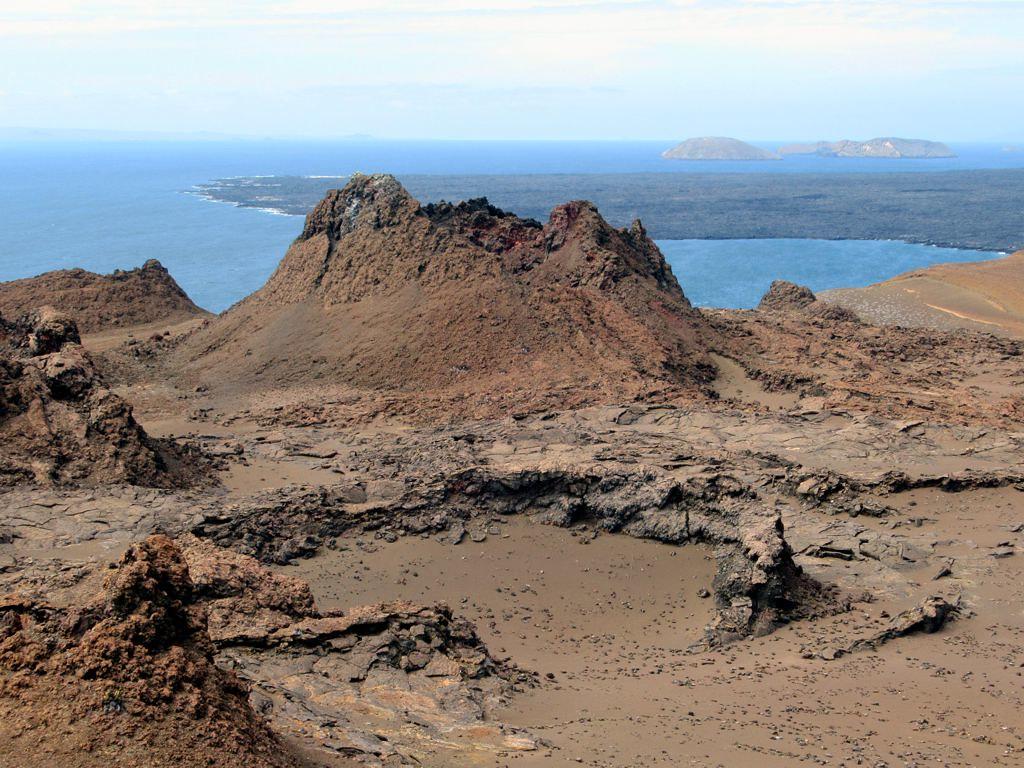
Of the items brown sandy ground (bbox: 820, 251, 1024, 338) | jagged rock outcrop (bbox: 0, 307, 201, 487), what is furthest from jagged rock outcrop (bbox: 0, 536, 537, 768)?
brown sandy ground (bbox: 820, 251, 1024, 338)

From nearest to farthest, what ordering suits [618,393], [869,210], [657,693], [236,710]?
[236,710] → [657,693] → [618,393] → [869,210]

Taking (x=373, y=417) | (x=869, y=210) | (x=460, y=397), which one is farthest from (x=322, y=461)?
(x=869, y=210)

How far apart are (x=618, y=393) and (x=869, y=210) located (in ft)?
372

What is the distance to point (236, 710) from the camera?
347 inches

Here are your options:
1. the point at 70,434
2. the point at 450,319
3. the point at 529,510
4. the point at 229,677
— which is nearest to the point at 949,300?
the point at 450,319

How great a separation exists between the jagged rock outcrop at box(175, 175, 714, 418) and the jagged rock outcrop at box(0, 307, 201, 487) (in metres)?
8.35

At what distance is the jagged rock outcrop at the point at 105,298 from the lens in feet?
139

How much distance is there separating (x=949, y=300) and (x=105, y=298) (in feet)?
139

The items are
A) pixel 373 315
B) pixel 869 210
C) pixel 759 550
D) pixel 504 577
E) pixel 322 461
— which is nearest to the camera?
pixel 759 550

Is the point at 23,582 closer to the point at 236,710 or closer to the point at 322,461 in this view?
the point at 236,710

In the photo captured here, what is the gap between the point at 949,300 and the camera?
5175 cm

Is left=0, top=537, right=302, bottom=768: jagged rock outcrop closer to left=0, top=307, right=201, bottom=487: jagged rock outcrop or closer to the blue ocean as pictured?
left=0, top=307, right=201, bottom=487: jagged rock outcrop

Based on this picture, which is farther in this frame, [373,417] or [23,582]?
[373,417]

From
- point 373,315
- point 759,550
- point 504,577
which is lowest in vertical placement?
point 504,577
